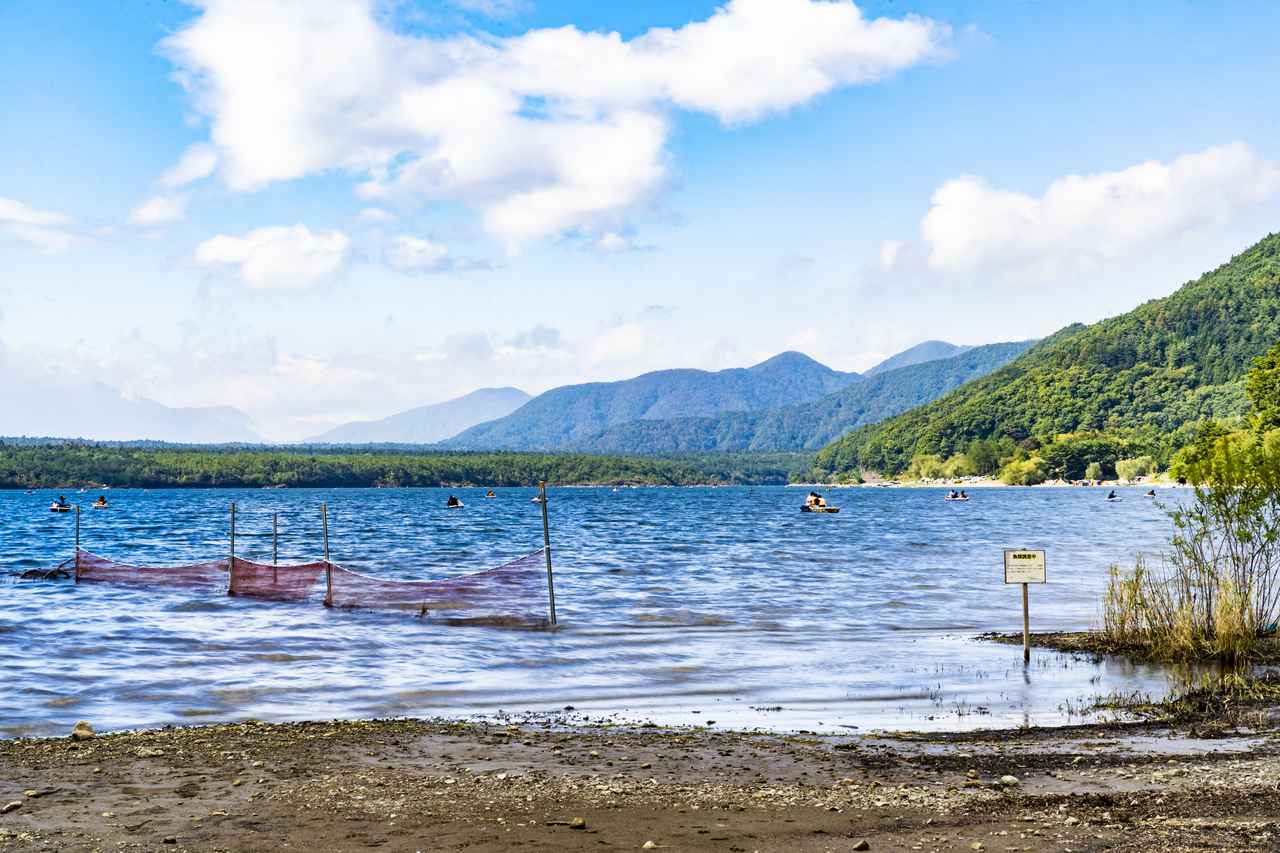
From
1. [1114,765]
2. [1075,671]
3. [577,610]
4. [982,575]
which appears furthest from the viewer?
[982,575]

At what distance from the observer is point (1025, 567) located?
20484 mm

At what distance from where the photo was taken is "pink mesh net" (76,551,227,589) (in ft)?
118

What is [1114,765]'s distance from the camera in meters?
11.9

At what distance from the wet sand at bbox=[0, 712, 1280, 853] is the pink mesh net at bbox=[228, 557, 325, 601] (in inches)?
720

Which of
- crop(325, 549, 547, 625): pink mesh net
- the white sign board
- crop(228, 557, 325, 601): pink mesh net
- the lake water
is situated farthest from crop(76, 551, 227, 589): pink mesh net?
the white sign board

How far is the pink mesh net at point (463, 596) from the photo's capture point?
2861 cm

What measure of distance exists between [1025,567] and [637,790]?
11844 millimetres

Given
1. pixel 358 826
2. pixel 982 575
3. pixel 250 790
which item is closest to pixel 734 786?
pixel 358 826

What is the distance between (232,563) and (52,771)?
75.2ft

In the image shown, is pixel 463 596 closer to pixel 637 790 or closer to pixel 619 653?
pixel 619 653

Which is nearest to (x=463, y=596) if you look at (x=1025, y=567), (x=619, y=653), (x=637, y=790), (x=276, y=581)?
(x=276, y=581)

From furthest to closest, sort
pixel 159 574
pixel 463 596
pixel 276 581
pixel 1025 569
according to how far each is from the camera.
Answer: pixel 159 574 < pixel 276 581 < pixel 463 596 < pixel 1025 569

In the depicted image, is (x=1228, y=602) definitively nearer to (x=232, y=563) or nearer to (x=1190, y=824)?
(x=1190, y=824)

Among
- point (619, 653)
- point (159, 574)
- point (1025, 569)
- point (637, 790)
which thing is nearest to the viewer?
point (637, 790)
